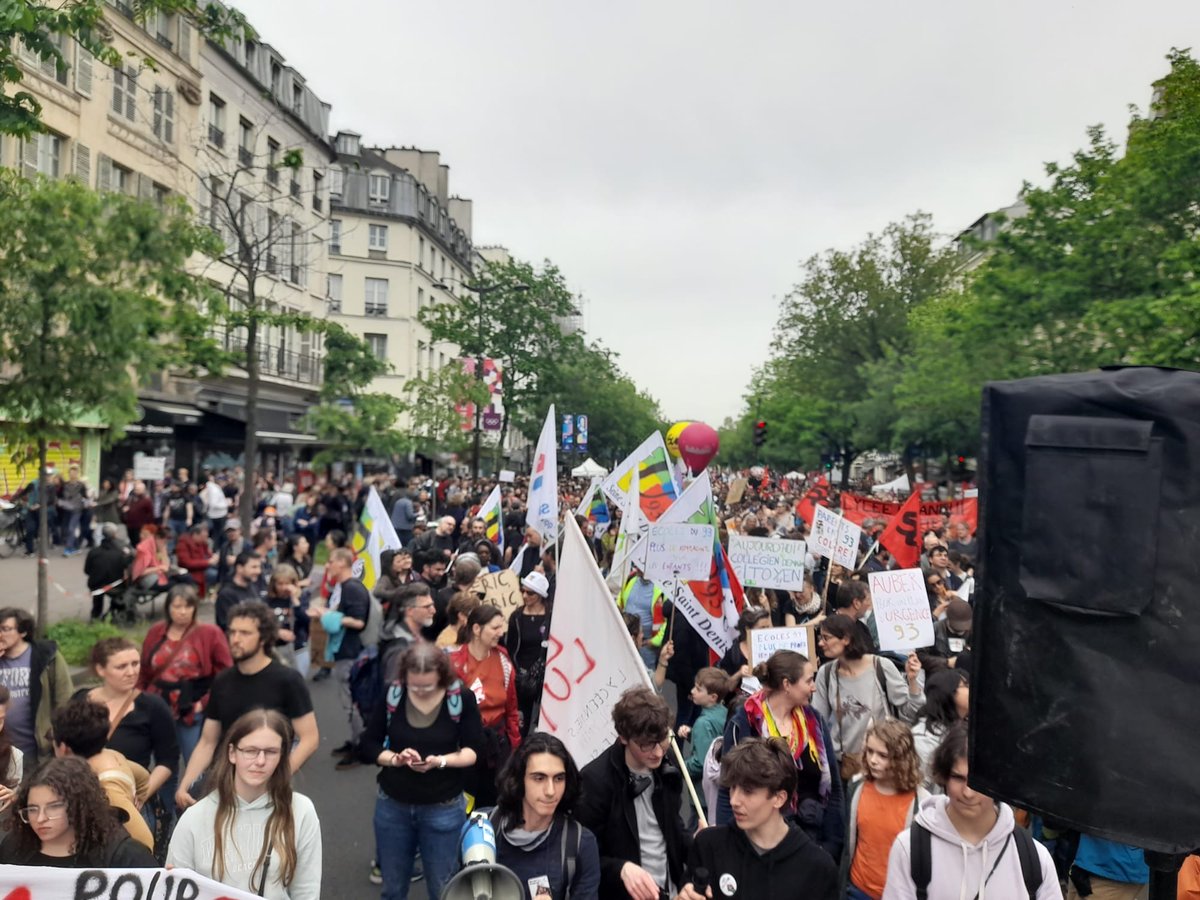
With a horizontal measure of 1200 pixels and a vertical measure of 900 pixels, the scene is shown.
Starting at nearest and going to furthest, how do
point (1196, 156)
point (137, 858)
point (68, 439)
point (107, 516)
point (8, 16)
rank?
point (137, 858) < point (8, 16) < point (68, 439) < point (107, 516) < point (1196, 156)

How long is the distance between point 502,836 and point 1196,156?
76.4 ft

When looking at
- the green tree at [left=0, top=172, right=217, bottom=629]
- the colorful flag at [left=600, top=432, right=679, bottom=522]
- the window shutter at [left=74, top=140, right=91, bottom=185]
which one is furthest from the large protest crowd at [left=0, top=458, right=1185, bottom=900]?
the window shutter at [left=74, top=140, right=91, bottom=185]

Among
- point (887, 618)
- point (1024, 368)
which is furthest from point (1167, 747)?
point (1024, 368)

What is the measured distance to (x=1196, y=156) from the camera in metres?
21.0

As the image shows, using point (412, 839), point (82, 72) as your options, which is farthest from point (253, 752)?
point (82, 72)

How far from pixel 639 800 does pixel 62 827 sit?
6.55 feet

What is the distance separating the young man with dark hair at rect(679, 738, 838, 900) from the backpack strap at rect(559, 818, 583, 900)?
0.41 metres

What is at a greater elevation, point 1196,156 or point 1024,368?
point 1196,156

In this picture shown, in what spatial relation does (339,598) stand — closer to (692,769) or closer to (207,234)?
(692,769)

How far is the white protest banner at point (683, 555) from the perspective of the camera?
7.87 metres

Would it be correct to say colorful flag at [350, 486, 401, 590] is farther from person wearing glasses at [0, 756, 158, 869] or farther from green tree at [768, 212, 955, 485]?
green tree at [768, 212, 955, 485]

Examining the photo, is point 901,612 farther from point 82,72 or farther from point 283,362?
point 283,362

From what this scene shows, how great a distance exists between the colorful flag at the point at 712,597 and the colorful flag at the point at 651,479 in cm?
274

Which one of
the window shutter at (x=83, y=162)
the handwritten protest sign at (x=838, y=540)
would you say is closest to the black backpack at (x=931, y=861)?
the handwritten protest sign at (x=838, y=540)
